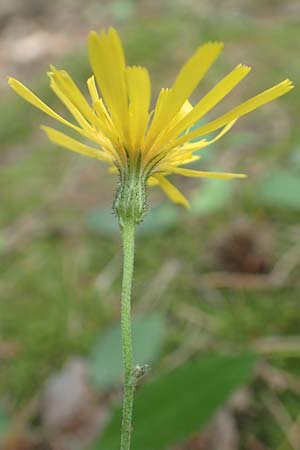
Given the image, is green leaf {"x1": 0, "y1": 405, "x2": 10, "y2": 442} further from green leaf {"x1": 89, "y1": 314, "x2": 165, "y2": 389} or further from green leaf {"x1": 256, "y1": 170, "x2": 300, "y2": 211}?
green leaf {"x1": 256, "y1": 170, "x2": 300, "y2": 211}

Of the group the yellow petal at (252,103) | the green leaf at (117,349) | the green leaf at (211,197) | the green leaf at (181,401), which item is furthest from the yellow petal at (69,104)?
the green leaf at (211,197)

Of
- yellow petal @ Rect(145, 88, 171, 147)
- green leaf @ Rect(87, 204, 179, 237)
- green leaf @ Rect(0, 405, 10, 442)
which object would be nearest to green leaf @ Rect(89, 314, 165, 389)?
green leaf @ Rect(0, 405, 10, 442)

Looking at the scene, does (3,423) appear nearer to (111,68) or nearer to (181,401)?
(181,401)

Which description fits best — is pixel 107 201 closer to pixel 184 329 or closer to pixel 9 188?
pixel 9 188

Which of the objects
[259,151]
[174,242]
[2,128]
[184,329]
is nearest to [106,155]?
[184,329]

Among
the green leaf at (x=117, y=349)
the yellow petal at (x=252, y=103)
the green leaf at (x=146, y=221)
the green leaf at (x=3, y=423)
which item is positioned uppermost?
the green leaf at (x=146, y=221)

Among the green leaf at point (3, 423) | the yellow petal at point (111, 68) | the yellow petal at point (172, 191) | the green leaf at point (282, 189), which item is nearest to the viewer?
the yellow petal at point (111, 68)

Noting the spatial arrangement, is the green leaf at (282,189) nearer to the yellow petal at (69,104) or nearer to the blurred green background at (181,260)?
the blurred green background at (181,260)
